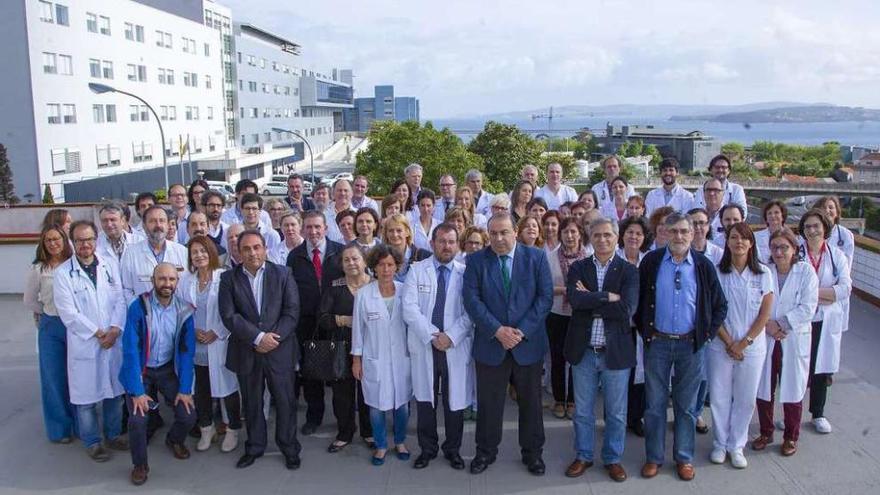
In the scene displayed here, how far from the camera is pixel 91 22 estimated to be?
36.1 m

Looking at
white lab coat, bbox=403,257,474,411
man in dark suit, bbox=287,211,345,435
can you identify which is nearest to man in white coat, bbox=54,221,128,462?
man in dark suit, bbox=287,211,345,435

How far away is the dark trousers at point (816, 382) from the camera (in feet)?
18.2

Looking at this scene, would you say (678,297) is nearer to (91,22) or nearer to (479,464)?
(479,464)

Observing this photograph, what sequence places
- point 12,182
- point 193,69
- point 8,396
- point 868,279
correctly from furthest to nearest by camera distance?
point 193,69, point 12,182, point 868,279, point 8,396

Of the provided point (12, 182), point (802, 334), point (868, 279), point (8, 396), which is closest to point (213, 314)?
point (8, 396)

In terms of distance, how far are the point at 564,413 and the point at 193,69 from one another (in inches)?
1953

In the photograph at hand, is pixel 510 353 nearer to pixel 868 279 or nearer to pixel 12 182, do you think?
pixel 868 279

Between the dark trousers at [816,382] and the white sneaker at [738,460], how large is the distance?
103cm

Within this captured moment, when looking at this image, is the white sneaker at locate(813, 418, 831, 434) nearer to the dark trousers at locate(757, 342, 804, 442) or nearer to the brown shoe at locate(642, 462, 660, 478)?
the dark trousers at locate(757, 342, 804, 442)

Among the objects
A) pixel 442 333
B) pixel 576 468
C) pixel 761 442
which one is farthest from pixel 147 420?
pixel 761 442

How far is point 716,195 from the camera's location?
7.01 m

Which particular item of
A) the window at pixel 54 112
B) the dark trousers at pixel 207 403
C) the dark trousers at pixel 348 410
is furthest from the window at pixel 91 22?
the dark trousers at pixel 348 410

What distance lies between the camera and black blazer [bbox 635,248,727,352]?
15.2 feet

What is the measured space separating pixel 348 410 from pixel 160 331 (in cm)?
158
